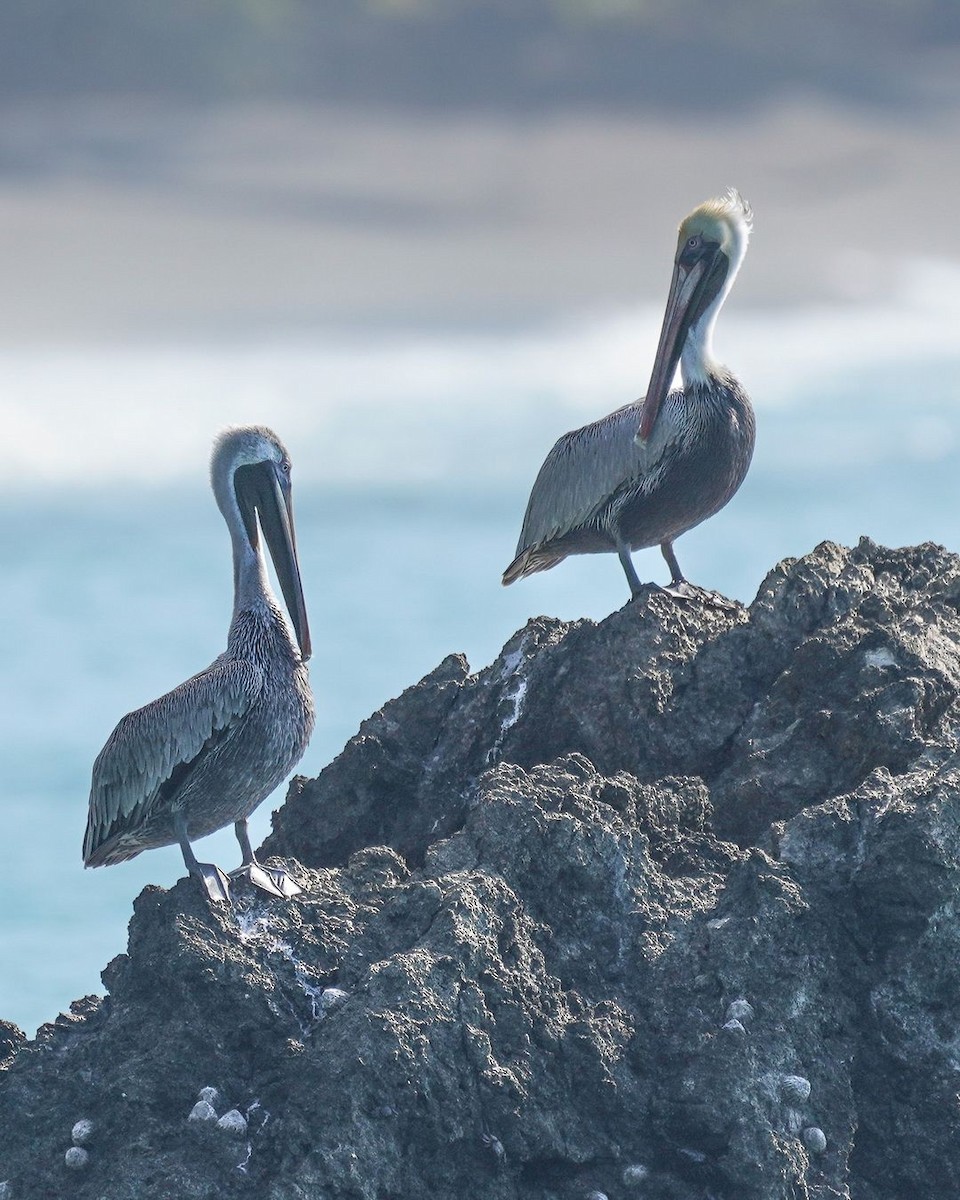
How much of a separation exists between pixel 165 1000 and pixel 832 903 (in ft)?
9.63

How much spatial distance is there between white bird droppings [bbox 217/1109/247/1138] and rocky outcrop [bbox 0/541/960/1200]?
4cm

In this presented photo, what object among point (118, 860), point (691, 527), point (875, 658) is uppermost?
point (691, 527)

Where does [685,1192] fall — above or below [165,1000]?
below

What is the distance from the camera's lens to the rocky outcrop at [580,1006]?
8281 millimetres

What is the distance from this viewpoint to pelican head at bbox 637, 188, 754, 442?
1328 cm

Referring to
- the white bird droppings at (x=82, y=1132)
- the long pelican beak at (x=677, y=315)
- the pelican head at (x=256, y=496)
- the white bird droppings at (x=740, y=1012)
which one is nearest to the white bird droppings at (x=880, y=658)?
the white bird droppings at (x=740, y=1012)

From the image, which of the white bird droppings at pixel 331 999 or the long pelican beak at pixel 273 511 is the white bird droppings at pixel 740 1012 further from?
the long pelican beak at pixel 273 511

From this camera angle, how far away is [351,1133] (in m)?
8.11

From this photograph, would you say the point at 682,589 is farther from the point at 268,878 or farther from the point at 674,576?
the point at 268,878

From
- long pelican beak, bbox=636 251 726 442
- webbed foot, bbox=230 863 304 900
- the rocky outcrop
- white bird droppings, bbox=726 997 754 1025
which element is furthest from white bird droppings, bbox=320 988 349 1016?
long pelican beak, bbox=636 251 726 442

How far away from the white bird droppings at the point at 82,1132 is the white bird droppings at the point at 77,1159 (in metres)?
0.06

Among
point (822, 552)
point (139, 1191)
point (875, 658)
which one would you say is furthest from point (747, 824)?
point (139, 1191)

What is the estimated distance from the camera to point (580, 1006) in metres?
8.77

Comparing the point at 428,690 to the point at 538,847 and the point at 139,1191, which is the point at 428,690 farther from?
the point at 139,1191
